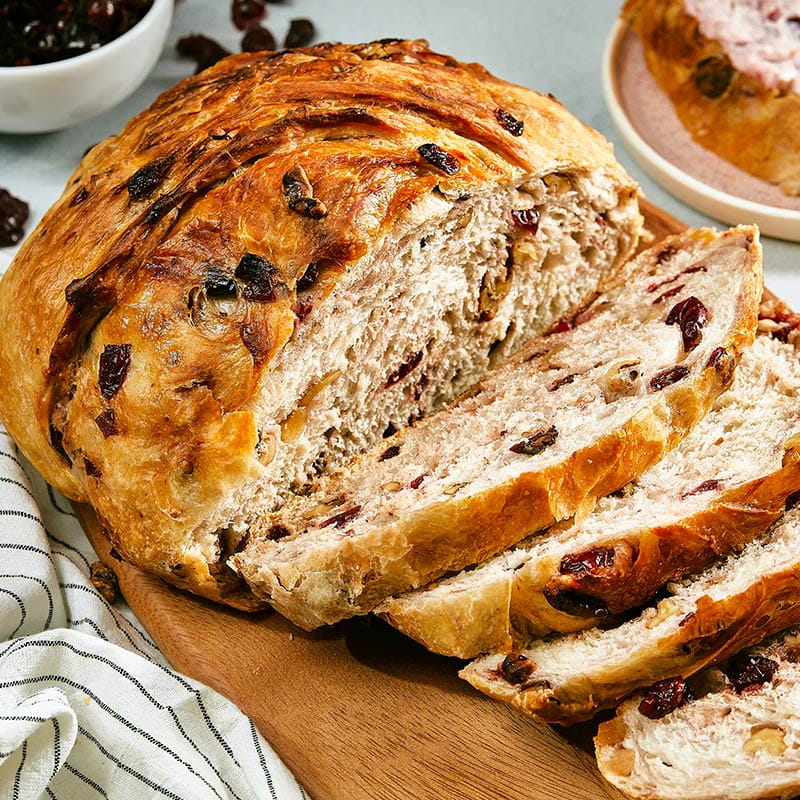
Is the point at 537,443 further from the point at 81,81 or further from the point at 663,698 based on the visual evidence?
the point at 81,81

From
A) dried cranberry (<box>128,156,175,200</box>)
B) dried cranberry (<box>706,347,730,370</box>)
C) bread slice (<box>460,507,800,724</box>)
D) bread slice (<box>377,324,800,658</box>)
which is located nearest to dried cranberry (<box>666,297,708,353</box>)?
dried cranberry (<box>706,347,730,370</box>)

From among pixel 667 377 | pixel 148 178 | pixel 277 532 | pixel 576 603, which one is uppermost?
pixel 148 178

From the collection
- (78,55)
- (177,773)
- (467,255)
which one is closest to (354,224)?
(467,255)

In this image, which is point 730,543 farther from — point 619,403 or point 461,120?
point 461,120

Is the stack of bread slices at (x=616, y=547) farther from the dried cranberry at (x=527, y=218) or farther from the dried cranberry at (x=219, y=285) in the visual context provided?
the dried cranberry at (x=219, y=285)

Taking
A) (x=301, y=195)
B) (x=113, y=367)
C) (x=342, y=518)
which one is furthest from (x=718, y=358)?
(x=113, y=367)

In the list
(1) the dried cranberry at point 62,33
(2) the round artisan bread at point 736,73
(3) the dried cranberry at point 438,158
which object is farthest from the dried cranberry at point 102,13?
(2) the round artisan bread at point 736,73
